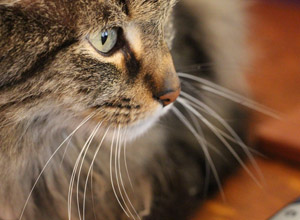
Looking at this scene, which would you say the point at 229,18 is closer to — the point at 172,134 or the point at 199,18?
the point at 199,18

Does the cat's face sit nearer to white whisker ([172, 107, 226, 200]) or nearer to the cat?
the cat

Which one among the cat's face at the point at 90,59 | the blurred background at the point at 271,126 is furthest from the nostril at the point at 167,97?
the blurred background at the point at 271,126

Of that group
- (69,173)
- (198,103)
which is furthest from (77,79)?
(198,103)

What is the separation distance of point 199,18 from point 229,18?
71 mm

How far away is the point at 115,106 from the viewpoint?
61 cm

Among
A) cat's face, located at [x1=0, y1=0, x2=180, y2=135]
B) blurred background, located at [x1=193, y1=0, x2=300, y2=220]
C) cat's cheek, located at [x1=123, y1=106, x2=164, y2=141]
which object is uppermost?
cat's face, located at [x1=0, y1=0, x2=180, y2=135]

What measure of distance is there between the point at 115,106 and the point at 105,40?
0.10m

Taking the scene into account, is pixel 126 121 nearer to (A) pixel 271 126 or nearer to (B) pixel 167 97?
(B) pixel 167 97

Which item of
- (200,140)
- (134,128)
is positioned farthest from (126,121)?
(200,140)

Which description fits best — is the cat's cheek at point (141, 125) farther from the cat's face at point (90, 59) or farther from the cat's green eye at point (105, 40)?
the cat's green eye at point (105, 40)

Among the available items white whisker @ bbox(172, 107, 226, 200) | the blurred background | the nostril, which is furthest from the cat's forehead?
the blurred background

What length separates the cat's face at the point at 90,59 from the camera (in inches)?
20.1

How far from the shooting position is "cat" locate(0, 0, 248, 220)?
0.53 m

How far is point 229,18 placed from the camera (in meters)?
0.90
